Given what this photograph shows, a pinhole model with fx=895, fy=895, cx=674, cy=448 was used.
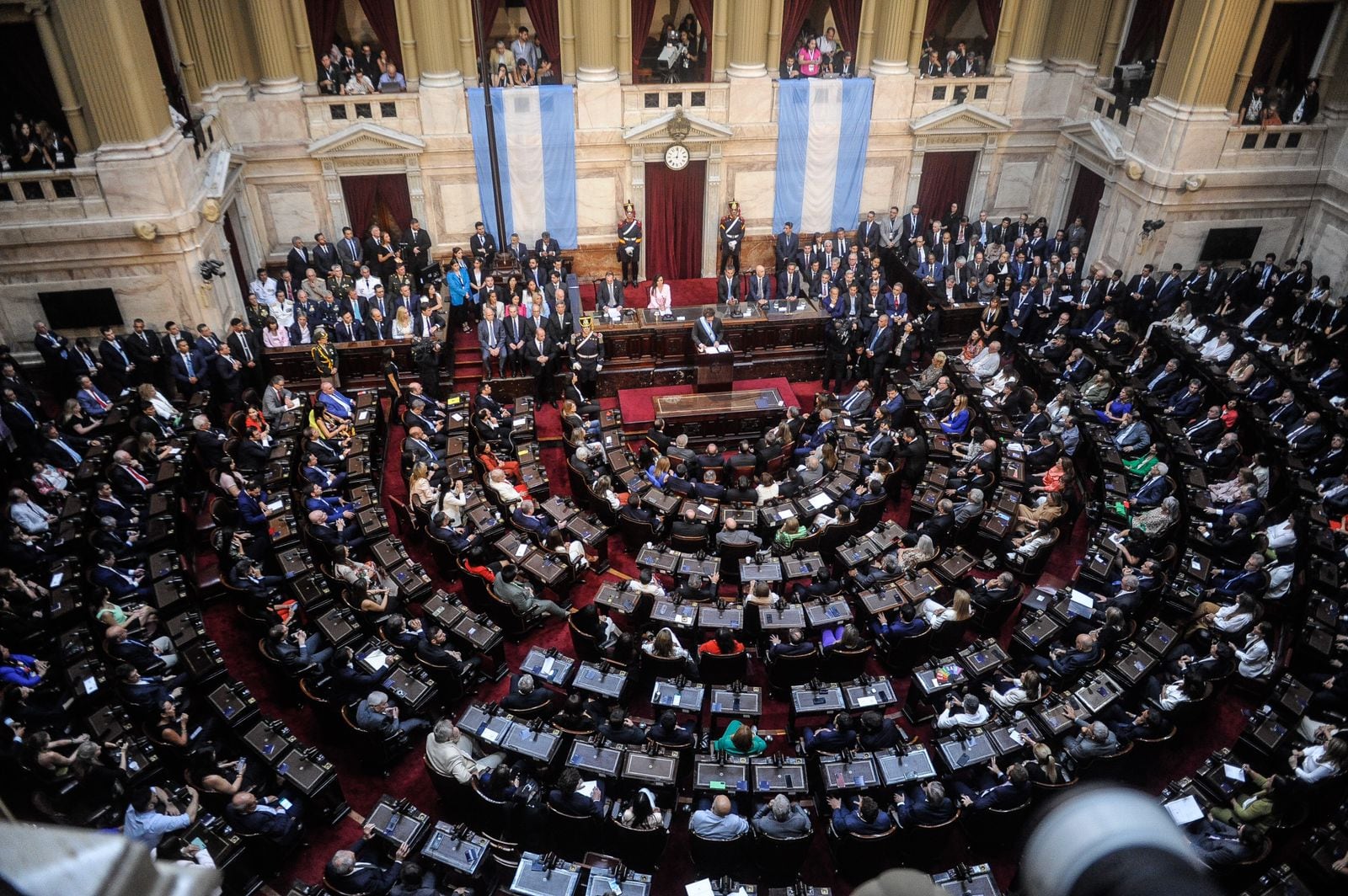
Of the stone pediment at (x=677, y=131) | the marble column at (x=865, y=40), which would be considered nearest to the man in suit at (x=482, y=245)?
the stone pediment at (x=677, y=131)

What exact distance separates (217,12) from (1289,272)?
23.0 metres

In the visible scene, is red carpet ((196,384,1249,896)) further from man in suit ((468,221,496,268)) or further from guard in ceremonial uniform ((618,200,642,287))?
guard in ceremonial uniform ((618,200,642,287))

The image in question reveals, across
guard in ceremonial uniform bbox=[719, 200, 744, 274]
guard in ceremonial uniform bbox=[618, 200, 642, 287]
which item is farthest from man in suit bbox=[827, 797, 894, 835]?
guard in ceremonial uniform bbox=[618, 200, 642, 287]

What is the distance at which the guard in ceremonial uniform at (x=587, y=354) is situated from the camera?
57.2 ft

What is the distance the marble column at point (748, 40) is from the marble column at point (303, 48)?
30.3ft

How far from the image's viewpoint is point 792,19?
21172 millimetres

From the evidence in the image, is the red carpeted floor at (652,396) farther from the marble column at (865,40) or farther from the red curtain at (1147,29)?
the red curtain at (1147,29)

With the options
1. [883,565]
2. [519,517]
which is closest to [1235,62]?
[883,565]

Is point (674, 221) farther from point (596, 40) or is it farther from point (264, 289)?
point (264, 289)

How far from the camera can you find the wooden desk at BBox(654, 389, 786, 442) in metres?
17.0

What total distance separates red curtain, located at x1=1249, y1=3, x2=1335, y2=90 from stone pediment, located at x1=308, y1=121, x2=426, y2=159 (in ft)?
60.3

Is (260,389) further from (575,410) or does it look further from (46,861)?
(46,861)

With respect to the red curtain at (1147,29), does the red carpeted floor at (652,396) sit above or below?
below

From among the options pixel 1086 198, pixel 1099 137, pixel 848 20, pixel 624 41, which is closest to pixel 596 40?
pixel 624 41
